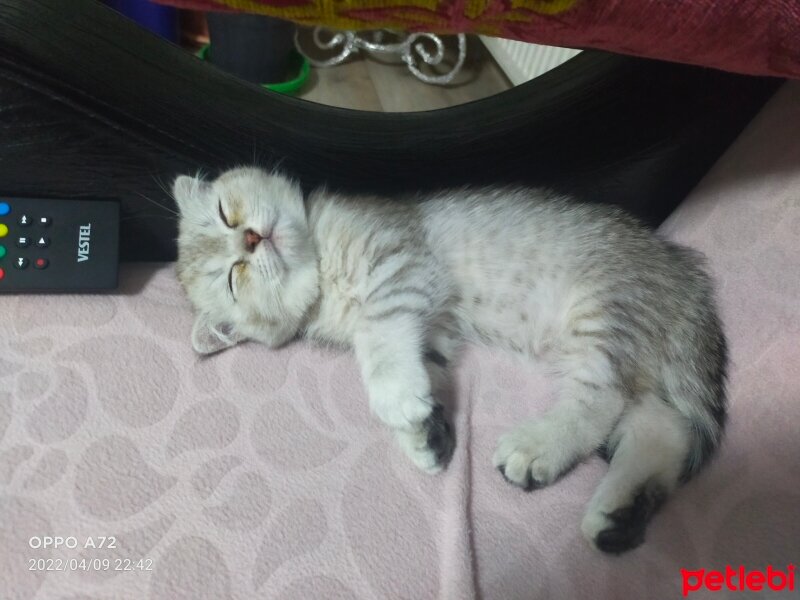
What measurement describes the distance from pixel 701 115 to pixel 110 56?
822mm

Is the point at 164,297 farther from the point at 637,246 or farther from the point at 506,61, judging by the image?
the point at 506,61

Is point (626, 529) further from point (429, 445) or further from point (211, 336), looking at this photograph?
point (211, 336)

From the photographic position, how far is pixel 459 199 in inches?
38.1

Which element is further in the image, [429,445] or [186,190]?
[186,190]

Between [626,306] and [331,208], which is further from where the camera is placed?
[331,208]

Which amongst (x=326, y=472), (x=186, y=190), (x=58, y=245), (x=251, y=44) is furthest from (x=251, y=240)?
(x=251, y=44)

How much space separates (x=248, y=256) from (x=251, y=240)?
1.0 inches

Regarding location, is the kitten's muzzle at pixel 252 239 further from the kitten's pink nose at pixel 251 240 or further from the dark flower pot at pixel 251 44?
the dark flower pot at pixel 251 44

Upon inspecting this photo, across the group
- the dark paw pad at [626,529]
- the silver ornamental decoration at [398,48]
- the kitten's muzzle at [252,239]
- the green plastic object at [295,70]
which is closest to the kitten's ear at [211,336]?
the kitten's muzzle at [252,239]

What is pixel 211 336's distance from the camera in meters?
0.82

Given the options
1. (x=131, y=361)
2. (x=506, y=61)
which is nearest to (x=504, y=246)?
(x=131, y=361)

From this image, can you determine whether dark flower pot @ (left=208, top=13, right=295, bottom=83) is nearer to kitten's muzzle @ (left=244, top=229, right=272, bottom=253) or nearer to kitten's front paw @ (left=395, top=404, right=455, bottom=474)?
kitten's muzzle @ (left=244, top=229, right=272, bottom=253)

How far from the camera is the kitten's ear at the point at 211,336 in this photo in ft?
2.65
